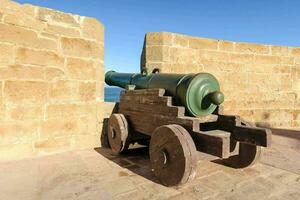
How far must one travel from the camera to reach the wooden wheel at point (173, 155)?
2.53 meters

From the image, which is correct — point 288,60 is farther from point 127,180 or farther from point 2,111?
point 2,111

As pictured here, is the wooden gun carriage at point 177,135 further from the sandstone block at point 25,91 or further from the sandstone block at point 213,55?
the sandstone block at point 213,55

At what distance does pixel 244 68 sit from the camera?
6.52 metres

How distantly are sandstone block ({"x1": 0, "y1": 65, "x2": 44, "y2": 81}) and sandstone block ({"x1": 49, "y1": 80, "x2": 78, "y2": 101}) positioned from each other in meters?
0.27

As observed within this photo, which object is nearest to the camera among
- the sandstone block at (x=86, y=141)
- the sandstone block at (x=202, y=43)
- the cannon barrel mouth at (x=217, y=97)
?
the cannon barrel mouth at (x=217, y=97)

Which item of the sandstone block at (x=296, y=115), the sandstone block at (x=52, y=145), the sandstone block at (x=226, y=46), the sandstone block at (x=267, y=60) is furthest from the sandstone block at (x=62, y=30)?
the sandstone block at (x=296, y=115)

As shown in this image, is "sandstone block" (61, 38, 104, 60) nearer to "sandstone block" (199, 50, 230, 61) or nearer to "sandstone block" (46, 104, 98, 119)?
"sandstone block" (46, 104, 98, 119)

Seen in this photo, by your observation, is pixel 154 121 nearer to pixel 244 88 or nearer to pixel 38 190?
pixel 38 190

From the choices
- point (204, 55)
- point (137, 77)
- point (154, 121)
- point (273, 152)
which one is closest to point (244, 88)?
point (204, 55)

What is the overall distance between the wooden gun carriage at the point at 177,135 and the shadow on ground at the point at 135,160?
143 millimetres

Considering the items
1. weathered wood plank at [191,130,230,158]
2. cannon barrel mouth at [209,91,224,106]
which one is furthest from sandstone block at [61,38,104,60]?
weathered wood plank at [191,130,230,158]

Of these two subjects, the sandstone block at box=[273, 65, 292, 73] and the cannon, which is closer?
the cannon

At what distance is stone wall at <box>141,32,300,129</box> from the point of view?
565 cm

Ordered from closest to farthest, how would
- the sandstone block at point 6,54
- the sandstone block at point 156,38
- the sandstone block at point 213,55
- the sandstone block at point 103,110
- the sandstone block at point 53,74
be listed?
the sandstone block at point 6,54 < the sandstone block at point 53,74 < the sandstone block at point 103,110 < the sandstone block at point 156,38 < the sandstone block at point 213,55
